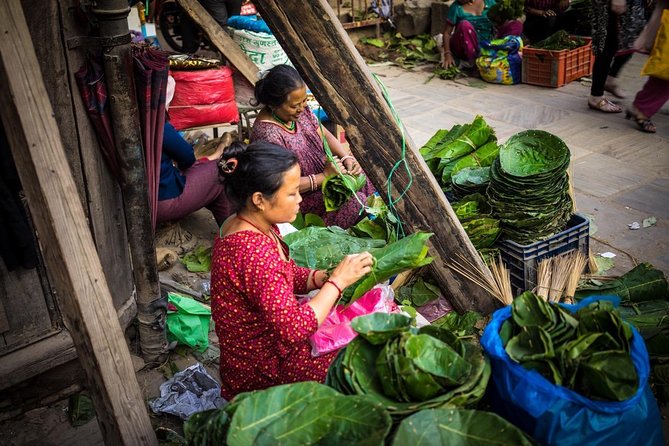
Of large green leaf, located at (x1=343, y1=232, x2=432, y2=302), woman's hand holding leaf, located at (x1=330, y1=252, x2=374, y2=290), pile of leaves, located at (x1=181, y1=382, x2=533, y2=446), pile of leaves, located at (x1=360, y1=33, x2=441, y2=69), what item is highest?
pile of leaves, located at (x1=181, y1=382, x2=533, y2=446)

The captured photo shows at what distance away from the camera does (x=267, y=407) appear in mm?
1780

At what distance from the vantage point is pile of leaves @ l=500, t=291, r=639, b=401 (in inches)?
72.5

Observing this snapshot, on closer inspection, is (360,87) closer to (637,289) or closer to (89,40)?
(89,40)

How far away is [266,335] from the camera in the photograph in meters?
2.52

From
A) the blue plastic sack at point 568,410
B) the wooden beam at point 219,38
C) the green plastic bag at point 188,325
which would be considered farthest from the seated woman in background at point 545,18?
the blue plastic sack at point 568,410

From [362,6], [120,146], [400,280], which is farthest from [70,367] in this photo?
[362,6]

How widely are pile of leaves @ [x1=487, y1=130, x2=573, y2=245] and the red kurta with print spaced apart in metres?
1.37

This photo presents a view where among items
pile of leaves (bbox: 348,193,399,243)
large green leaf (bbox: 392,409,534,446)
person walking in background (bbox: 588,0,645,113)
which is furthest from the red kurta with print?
person walking in background (bbox: 588,0,645,113)

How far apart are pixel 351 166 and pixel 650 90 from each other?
3.78m

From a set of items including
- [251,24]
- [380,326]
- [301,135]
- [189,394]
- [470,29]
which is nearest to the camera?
[380,326]

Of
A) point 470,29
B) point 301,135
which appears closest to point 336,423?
point 301,135

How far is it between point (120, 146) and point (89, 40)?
0.47 metres

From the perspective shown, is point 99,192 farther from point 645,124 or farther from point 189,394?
point 645,124

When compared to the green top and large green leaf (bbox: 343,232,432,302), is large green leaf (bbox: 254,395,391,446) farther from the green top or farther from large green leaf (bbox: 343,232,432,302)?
the green top
